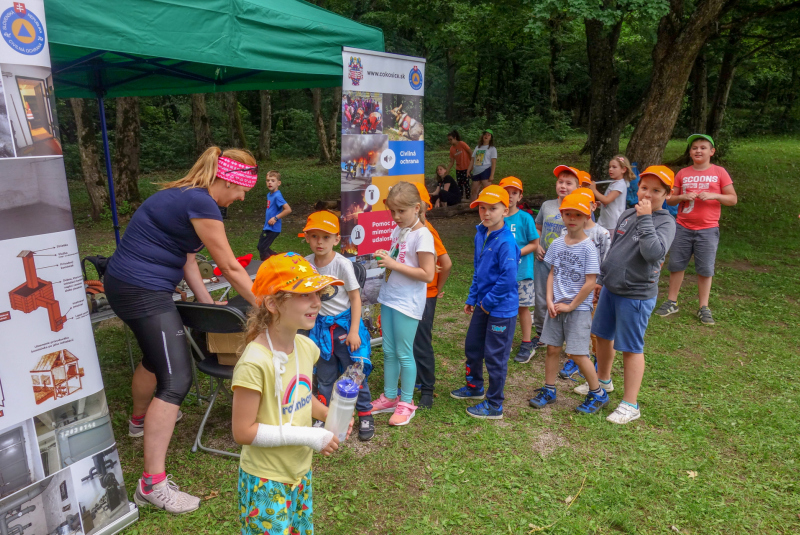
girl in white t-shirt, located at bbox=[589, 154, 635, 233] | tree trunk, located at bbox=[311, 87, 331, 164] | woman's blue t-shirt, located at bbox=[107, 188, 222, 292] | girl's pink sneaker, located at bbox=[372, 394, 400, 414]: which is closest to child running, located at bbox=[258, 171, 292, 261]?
girl's pink sneaker, located at bbox=[372, 394, 400, 414]

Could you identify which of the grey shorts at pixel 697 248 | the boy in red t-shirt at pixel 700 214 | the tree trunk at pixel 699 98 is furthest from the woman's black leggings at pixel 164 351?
the tree trunk at pixel 699 98

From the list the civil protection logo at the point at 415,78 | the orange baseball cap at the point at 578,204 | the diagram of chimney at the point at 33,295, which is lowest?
the diagram of chimney at the point at 33,295

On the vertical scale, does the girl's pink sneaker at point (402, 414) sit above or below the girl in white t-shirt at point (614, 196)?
below

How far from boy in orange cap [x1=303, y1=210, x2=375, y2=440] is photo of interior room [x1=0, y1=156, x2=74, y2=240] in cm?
125

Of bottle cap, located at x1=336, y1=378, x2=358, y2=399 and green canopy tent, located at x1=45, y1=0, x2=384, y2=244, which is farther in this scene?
green canopy tent, located at x1=45, y1=0, x2=384, y2=244

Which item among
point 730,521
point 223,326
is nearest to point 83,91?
point 223,326

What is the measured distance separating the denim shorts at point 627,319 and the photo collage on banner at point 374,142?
181 cm

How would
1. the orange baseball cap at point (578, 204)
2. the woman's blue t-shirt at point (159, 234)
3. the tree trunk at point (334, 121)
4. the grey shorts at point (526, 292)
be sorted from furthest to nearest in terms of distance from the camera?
the tree trunk at point (334, 121) < the grey shorts at point (526, 292) < the orange baseball cap at point (578, 204) < the woman's blue t-shirt at point (159, 234)

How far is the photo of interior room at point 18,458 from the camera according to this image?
2.20 metres

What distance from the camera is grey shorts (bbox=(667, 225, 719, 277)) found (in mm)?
5816

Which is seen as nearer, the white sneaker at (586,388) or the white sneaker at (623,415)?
the white sneaker at (623,415)

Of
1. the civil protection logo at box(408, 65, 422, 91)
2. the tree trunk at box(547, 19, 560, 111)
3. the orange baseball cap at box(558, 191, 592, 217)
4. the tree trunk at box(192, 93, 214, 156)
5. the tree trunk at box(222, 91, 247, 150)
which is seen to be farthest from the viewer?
the tree trunk at box(547, 19, 560, 111)

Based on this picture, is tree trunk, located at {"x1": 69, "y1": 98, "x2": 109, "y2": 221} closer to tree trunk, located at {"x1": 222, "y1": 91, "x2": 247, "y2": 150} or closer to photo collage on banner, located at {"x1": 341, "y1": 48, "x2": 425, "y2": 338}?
tree trunk, located at {"x1": 222, "y1": 91, "x2": 247, "y2": 150}

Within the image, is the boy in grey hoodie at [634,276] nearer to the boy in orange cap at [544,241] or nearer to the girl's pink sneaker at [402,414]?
the boy in orange cap at [544,241]
